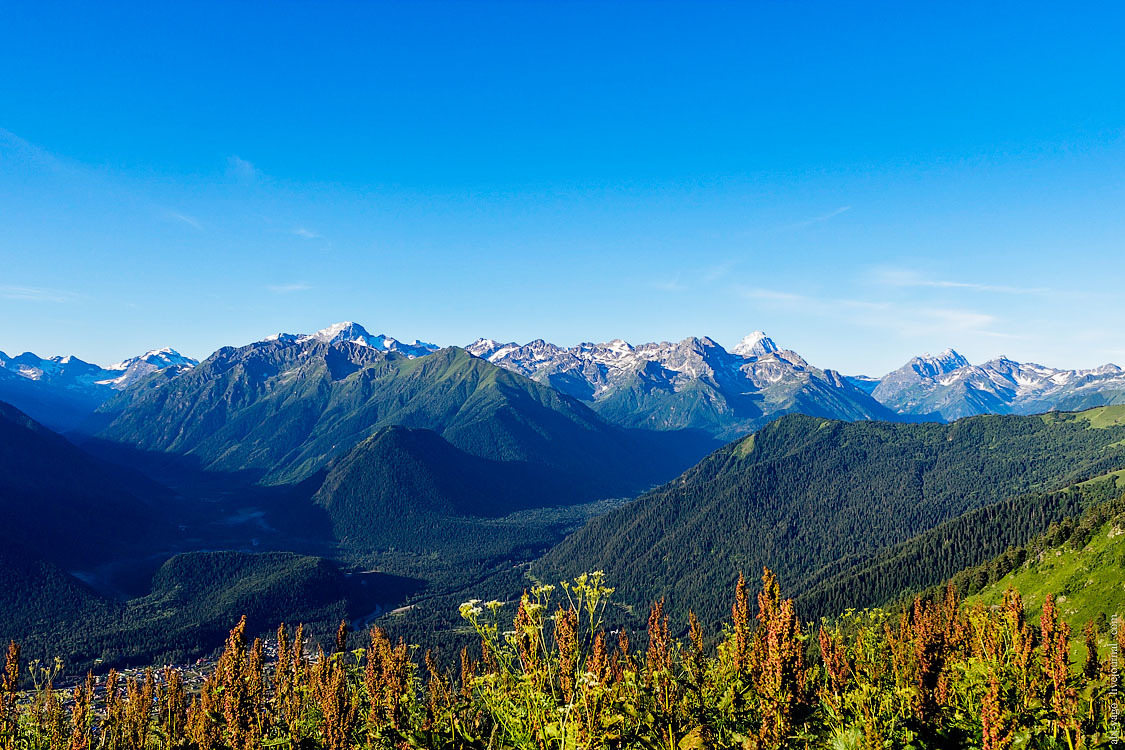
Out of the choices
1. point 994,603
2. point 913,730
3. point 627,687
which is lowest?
point 994,603

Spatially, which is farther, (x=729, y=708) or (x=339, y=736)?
(x=729, y=708)

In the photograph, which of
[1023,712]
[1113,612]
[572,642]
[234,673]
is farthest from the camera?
[1113,612]

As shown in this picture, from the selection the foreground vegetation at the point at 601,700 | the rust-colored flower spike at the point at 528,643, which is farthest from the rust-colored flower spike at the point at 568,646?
the rust-colored flower spike at the point at 528,643

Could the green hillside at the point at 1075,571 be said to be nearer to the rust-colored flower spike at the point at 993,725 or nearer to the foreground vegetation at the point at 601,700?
the foreground vegetation at the point at 601,700

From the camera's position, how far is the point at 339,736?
1783 cm

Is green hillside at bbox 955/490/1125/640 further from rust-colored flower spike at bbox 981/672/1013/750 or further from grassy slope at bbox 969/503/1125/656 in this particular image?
rust-colored flower spike at bbox 981/672/1013/750

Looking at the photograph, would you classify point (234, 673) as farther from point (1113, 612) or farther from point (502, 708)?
point (1113, 612)

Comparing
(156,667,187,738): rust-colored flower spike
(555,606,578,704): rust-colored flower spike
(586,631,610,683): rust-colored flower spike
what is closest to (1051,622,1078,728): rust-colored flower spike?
(586,631,610,683): rust-colored flower spike

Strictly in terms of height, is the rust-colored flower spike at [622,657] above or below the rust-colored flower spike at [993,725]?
below

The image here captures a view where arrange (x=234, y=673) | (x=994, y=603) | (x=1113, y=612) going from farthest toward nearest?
1. (x=994, y=603)
2. (x=1113, y=612)
3. (x=234, y=673)

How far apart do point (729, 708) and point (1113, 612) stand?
120m

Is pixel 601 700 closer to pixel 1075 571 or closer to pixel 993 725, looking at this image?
pixel 993 725

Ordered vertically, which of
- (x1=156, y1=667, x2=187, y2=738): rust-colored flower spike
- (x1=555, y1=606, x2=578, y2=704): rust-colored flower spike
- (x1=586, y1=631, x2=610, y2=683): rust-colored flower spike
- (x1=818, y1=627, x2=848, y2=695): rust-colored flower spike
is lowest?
(x1=156, y1=667, x2=187, y2=738): rust-colored flower spike

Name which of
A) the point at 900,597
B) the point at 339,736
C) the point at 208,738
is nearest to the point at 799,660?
the point at 339,736
